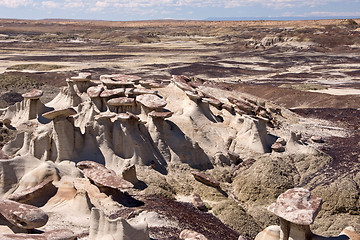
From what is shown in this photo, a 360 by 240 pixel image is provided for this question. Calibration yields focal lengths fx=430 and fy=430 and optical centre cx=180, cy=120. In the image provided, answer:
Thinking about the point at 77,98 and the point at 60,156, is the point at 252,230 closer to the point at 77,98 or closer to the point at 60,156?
the point at 60,156

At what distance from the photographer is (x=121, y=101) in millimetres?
17141

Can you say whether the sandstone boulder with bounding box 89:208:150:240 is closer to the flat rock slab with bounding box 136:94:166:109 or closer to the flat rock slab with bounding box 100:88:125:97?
the flat rock slab with bounding box 136:94:166:109

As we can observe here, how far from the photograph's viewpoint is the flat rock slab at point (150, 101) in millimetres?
16969

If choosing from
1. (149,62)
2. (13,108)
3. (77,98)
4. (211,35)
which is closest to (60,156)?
(77,98)

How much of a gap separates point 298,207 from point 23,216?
19.1 ft

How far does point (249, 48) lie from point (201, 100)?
78.1 meters

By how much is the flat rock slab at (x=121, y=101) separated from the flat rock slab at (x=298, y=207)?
9.15 meters

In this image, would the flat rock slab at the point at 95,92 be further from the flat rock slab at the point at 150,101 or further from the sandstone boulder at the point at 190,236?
the sandstone boulder at the point at 190,236

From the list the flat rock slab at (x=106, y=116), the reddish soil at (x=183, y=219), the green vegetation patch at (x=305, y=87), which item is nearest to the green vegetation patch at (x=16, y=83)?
the green vegetation patch at (x=305, y=87)

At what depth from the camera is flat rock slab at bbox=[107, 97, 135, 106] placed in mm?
17031

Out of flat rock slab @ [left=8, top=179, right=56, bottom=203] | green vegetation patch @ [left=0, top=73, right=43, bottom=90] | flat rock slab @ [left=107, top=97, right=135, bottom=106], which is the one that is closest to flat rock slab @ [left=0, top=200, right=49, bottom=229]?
flat rock slab @ [left=8, top=179, right=56, bottom=203]

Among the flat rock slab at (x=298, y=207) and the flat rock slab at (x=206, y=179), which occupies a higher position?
the flat rock slab at (x=298, y=207)

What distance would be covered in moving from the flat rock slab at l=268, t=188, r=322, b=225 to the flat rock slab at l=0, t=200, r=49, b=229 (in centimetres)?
498

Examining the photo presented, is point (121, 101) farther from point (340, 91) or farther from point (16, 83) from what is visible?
point (340, 91)
